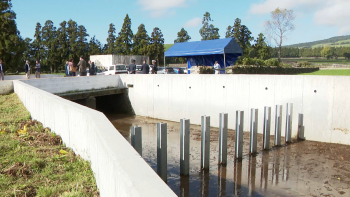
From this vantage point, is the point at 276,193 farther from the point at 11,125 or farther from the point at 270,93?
the point at 11,125

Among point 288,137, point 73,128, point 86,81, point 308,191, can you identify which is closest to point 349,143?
point 288,137

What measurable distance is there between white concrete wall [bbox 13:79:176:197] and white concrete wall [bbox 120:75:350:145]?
7.72 meters

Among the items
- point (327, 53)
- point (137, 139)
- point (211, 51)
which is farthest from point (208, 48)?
point (327, 53)

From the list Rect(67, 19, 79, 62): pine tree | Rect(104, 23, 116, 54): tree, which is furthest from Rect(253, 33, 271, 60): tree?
Rect(67, 19, 79, 62): pine tree

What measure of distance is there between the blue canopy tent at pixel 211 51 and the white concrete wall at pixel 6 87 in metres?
15.1

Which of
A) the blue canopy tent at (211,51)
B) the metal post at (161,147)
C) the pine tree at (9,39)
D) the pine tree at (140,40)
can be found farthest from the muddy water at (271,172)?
Result: the pine tree at (140,40)

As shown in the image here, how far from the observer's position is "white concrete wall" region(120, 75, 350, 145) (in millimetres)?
10008

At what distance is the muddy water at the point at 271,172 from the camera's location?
22.0ft

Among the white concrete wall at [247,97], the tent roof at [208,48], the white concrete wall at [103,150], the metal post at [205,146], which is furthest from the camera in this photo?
the tent roof at [208,48]

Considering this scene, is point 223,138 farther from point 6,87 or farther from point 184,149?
point 6,87

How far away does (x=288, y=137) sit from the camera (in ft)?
34.6

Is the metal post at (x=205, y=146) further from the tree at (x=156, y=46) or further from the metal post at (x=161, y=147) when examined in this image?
the tree at (x=156, y=46)

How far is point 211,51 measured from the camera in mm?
25266

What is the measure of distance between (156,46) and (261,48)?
64.5ft
